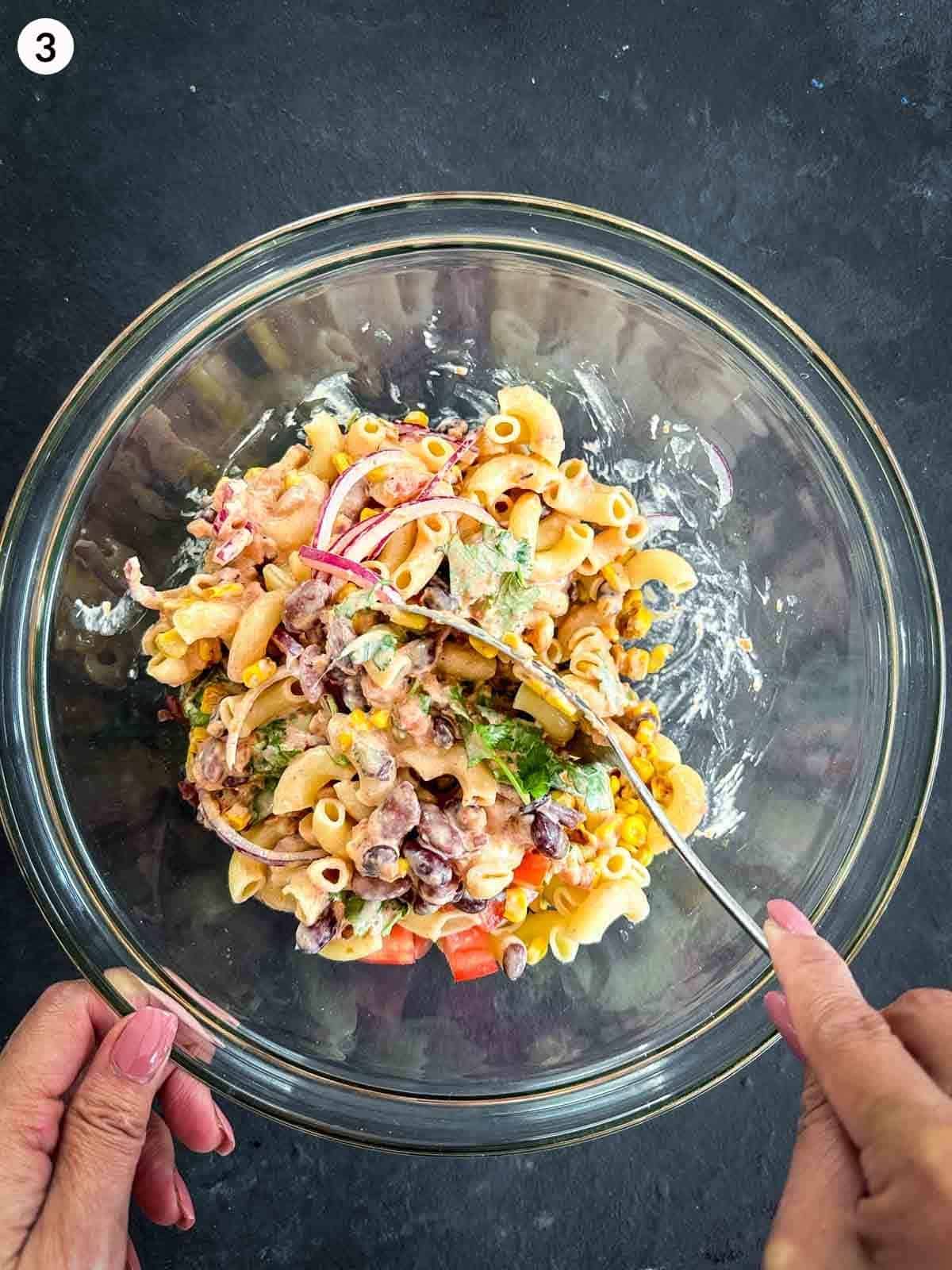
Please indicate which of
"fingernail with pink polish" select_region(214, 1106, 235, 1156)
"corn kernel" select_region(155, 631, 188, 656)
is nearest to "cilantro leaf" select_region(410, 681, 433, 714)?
"corn kernel" select_region(155, 631, 188, 656)

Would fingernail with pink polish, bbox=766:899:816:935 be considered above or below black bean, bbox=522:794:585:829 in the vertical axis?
below

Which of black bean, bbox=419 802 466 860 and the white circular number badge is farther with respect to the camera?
the white circular number badge

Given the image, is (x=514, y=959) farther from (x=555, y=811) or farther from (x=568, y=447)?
(x=568, y=447)

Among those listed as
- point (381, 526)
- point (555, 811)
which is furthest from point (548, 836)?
point (381, 526)

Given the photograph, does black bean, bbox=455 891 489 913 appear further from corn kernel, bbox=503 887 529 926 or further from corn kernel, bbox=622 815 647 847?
corn kernel, bbox=622 815 647 847

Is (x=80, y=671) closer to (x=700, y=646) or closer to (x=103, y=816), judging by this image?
(x=103, y=816)

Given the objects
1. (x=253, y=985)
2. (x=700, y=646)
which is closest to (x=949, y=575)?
(x=700, y=646)
